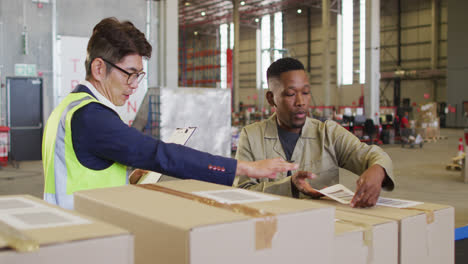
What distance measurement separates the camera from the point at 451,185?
27.5 ft

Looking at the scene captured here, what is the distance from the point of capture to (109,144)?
1444 millimetres

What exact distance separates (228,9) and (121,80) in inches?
1174

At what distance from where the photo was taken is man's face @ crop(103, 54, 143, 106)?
69.9 inches

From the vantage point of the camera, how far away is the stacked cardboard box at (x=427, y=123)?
59.6 ft

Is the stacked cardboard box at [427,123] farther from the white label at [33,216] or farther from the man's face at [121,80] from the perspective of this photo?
the white label at [33,216]

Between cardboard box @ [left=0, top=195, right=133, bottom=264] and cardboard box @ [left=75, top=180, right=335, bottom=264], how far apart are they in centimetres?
11

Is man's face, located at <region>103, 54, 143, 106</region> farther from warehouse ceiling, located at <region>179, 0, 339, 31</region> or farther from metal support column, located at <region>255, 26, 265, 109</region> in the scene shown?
metal support column, located at <region>255, 26, 265, 109</region>

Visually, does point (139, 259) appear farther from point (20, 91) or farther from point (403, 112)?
point (403, 112)

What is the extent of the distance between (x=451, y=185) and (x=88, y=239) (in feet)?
28.7

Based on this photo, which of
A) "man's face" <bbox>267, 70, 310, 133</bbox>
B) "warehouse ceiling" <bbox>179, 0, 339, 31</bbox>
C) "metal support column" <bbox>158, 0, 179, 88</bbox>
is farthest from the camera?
"warehouse ceiling" <bbox>179, 0, 339, 31</bbox>

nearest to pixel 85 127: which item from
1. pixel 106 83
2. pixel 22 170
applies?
pixel 106 83

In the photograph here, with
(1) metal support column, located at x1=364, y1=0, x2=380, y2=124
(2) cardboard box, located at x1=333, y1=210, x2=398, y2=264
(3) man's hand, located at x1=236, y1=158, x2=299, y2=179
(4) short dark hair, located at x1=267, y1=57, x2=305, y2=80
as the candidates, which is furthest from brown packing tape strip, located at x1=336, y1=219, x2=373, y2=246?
(1) metal support column, located at x1=364, y1=0, x2=380, y2=124

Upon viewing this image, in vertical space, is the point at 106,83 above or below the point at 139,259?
above

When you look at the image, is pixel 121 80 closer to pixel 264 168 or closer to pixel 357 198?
pixel 264 168
